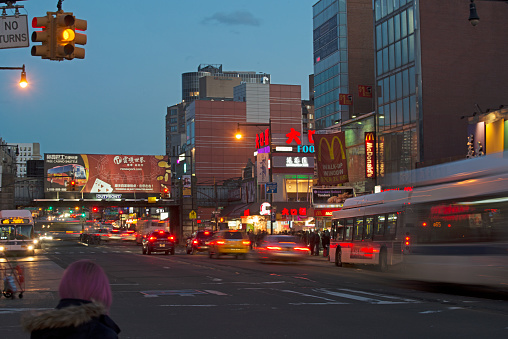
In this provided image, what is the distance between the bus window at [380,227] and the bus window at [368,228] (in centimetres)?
54

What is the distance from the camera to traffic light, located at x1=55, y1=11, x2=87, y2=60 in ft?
48.1

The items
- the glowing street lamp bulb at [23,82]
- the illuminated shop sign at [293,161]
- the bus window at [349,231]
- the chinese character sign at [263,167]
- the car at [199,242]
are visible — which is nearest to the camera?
the glowing street lamp bulb at [23,82]

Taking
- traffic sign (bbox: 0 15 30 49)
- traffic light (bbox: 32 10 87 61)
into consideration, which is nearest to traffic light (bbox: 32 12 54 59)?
traffic light (bbox: 32 10 87 61)

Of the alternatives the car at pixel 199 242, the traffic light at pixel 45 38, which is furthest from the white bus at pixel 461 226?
the car at pixel 199 242

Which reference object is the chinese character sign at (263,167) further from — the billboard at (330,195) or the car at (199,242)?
the car at (199,242)

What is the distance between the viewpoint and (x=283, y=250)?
111ft

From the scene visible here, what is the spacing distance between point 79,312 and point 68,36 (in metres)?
11.8

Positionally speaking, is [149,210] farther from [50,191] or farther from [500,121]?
[500,121]

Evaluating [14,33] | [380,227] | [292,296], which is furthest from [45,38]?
→ [380,227]

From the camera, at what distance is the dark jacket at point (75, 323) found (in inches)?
152

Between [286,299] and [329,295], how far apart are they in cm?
151

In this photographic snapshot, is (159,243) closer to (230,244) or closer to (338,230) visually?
A: (230,244)

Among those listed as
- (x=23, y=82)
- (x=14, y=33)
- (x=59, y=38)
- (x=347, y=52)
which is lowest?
(x=59, y=38)

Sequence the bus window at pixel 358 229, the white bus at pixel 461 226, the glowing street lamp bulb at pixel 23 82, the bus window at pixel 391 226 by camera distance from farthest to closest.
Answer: the bus window at pixel 358 229 < the bus window at pixel 391 226 < the glowing street lamp bulb at pixel 23 82 < the white bus at pixel 461 226
